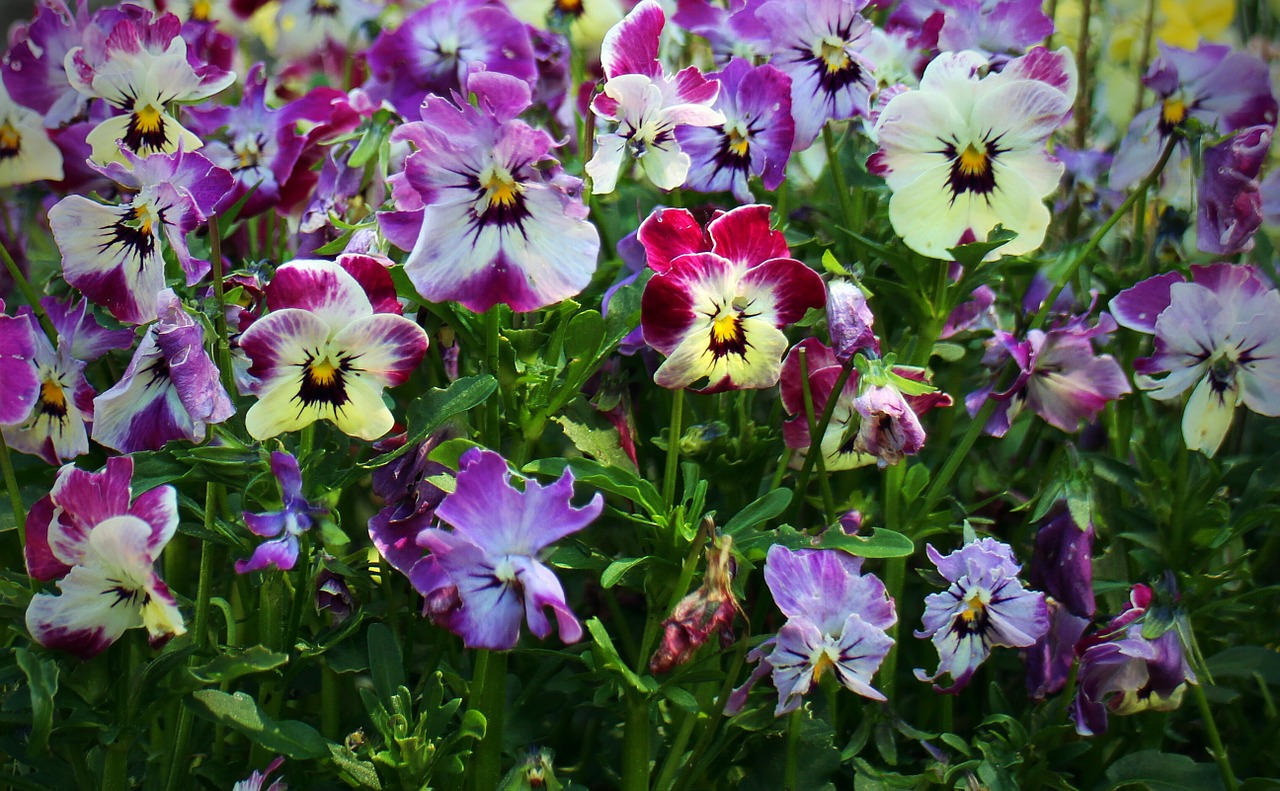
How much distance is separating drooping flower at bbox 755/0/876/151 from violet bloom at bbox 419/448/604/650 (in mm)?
413

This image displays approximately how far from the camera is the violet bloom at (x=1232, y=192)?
93 centimetres

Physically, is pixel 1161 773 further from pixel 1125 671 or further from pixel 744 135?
pixel 744 135

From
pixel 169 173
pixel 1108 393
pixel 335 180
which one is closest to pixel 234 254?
pixel 335 180

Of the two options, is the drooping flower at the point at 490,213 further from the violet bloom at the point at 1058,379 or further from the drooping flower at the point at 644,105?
the violet bloom at the point at 1058,379

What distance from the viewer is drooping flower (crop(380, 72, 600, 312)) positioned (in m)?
0.74

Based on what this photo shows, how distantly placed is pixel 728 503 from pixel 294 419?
41 centimetres

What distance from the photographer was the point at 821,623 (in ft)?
2.62

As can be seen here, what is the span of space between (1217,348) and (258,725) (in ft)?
2.63

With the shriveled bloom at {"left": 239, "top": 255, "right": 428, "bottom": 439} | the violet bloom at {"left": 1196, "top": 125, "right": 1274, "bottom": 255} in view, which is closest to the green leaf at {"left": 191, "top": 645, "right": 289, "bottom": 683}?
the shriveled bloom at {"left": 239, "top": 255, "right": 428, "bottom": 439}

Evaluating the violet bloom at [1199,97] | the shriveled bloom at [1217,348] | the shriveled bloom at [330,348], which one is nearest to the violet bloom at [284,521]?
the shriveled bloom at [330,348]

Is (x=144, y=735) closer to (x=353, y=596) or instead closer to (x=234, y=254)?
(x=353, y=596)

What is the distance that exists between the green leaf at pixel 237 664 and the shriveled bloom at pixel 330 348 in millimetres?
144

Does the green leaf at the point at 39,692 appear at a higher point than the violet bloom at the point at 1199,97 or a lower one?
lower

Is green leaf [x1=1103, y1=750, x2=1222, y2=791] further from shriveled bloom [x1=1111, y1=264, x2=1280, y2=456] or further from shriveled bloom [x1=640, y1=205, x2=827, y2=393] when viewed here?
shriveled bloom [x1=640, y1=205, x2=827, y2=393]
